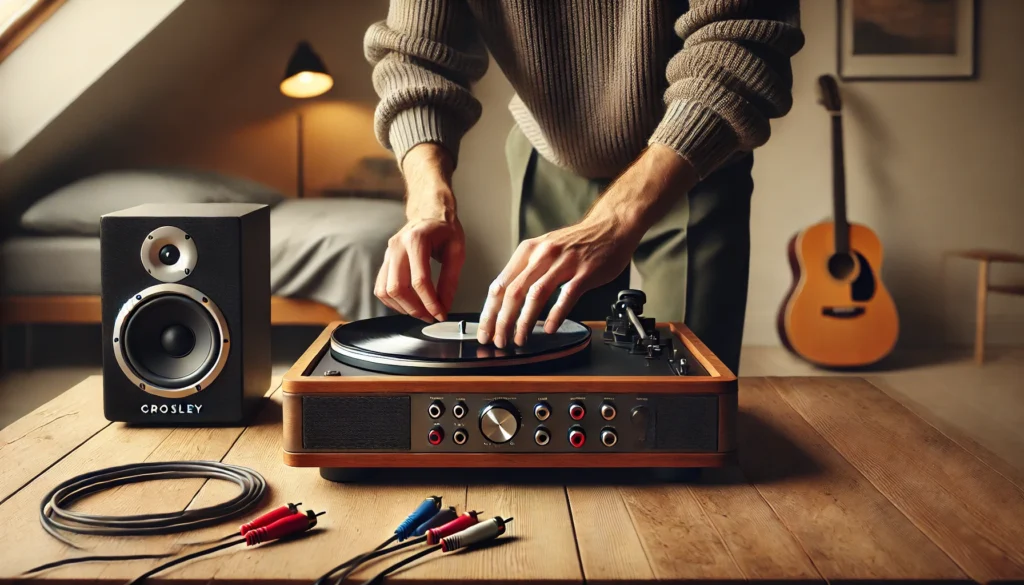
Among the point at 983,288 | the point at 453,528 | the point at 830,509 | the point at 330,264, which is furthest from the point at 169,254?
the point at 983,288

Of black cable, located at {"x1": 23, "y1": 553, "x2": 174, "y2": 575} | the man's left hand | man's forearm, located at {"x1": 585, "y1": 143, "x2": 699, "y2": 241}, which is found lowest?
black cable, located at {"x1": 23, "y1": 553, "x2": 174, "y2": 575}

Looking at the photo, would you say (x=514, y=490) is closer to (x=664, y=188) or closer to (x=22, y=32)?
(x=664, y=188)

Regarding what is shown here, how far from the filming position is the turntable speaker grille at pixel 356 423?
0.80 meters

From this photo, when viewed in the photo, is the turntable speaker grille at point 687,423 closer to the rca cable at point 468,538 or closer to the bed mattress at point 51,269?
the rca cable at point 468,538

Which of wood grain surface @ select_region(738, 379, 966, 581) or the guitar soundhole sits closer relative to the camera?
wood grain surface @ select_region(738, 379, 966, 581)

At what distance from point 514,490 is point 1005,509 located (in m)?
0.42

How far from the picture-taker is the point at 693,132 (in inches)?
39.8

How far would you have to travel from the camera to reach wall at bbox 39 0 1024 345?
378 centimetres

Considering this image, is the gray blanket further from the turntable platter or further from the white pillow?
the turntable platter

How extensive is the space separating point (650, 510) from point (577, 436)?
0.09 metres

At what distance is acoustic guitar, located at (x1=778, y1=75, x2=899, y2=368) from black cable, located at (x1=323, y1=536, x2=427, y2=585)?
2.92m

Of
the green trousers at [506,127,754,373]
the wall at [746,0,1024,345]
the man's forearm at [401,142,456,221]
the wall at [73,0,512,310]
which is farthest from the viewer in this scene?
the wall at [73,0,512,310]

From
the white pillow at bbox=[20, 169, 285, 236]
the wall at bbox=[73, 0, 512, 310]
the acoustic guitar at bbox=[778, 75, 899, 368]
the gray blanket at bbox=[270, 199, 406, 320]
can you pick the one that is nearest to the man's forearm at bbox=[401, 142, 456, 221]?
the gray blanket at bbox=[270, 199, 406, 320]

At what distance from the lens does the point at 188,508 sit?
77cm
